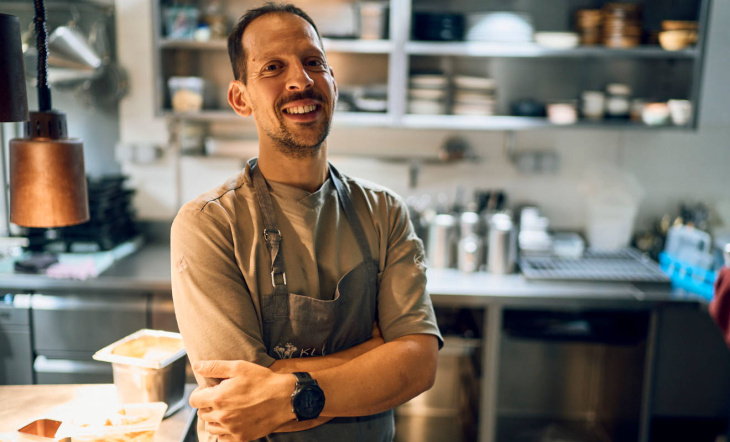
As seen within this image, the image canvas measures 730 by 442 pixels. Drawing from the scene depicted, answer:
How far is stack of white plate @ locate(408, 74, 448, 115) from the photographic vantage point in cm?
290

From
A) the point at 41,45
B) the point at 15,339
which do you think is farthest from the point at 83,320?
the point at 41,45

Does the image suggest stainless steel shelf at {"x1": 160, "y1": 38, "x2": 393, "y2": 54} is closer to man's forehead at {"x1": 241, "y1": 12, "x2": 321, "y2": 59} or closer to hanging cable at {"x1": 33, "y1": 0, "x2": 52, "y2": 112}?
man's forehead at {"x1": 241, "y1": 12, "x2": 321, "y2": 59}

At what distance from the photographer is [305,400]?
1.24 metres

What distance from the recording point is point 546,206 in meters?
3.32

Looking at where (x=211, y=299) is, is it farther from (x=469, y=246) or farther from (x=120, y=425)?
(x=469, y=246)

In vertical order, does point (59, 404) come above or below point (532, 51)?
below

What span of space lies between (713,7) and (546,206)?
1.29 m

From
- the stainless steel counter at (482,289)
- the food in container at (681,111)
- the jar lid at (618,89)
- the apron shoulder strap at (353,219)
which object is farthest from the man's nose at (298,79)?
the food in container at (681,111)

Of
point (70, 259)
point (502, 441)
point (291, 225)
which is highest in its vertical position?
point (291, 225)

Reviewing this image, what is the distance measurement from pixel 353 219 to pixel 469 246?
1477mm

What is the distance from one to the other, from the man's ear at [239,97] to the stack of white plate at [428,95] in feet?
4.95

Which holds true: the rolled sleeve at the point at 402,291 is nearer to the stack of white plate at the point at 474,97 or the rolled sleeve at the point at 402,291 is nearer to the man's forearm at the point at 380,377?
the man's forearm at the point at 380,377

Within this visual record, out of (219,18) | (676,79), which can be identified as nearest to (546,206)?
(676,79)

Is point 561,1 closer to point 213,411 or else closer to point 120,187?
point 120,187
